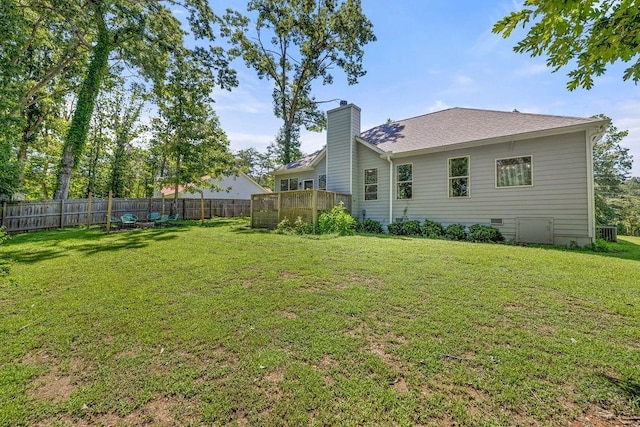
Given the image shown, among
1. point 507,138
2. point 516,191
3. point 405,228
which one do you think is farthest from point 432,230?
point 507,138

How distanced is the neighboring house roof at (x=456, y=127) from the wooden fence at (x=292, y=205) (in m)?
3.19

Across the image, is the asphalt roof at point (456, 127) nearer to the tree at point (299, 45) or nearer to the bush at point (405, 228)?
the bush at point (405, 228)

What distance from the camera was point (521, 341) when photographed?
2.53m

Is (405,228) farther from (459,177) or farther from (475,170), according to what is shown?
(475,170)

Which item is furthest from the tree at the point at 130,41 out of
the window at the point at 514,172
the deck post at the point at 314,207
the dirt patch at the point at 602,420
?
the dirt patch at the point at 602,420

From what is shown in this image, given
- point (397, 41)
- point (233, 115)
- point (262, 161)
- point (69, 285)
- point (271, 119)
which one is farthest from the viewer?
point (262, 161)

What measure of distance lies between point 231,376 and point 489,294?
3.46m

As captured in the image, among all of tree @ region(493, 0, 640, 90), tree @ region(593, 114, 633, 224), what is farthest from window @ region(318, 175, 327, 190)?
tree @ region(593, 114, 633, 224)

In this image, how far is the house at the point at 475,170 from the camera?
7.61m

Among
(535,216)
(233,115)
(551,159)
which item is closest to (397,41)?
(551,159)

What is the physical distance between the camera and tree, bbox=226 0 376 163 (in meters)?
18.3

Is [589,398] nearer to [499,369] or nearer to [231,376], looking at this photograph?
[499,369]

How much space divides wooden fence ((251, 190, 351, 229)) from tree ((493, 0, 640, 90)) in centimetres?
825

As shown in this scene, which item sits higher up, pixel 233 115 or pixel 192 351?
pixel 233 115
